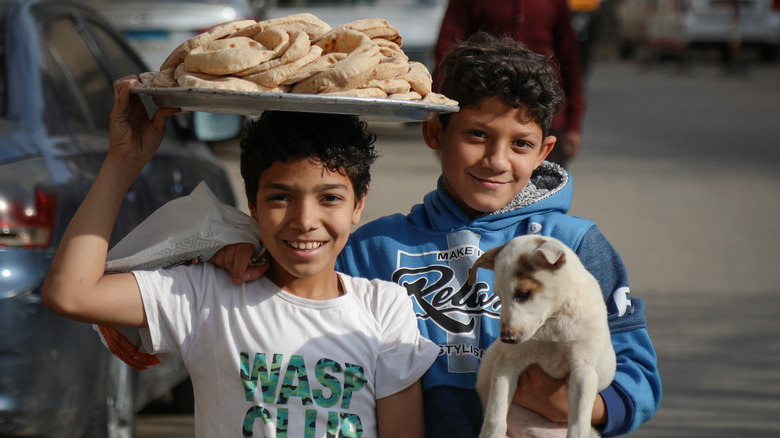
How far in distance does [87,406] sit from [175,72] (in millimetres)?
1940

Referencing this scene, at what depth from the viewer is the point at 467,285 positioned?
2471 mm

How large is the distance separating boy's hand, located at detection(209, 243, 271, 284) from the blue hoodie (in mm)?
322

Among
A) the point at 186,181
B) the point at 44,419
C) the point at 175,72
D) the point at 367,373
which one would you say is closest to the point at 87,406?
the point at 44,419

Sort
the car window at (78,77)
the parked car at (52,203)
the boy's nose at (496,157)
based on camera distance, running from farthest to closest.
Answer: the car window at (78,77) < the parked car at (52,203) < the boy's nose at (496,157)

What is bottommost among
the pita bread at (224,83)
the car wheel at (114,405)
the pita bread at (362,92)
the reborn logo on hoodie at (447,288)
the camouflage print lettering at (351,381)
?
the car wheel at (114,405)

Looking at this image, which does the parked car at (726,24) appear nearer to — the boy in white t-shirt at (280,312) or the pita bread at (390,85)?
the boy in white t-shirt at (280,312)

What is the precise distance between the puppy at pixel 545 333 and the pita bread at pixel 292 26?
63 centimetres

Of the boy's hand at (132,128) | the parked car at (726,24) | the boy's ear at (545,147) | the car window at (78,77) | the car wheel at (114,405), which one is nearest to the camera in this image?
the boy's hand at (132,128)

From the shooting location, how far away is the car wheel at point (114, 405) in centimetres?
368

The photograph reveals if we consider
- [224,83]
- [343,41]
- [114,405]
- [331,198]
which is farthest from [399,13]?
[224,83]

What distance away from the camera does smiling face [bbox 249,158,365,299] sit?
2.27m

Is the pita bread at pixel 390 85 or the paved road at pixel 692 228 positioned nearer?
the pita bread at pixel 390 85

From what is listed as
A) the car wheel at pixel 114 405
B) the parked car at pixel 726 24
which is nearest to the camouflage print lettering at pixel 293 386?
the car wheel at pixel 114 405

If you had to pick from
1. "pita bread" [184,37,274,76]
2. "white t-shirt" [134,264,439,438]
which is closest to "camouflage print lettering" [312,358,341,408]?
"white t-shirt" [134,264,439,438]
